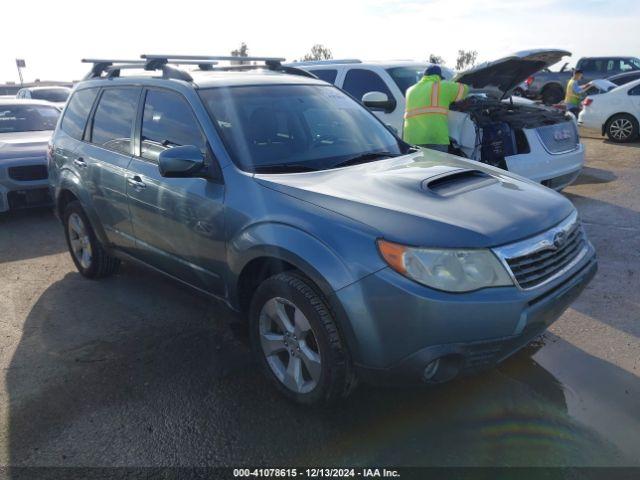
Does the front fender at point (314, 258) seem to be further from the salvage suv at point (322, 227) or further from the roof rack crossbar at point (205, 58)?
the roof rack crossbar at point (205, 58)

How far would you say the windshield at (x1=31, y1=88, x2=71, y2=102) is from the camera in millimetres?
15242

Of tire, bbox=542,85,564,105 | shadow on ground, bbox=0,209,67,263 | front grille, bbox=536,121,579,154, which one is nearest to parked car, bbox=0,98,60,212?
shadow on ground, bbox=0,209,67,263

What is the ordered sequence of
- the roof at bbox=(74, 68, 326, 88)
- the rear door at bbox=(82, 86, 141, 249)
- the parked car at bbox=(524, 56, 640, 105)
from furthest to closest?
the parked car at bbox=(524, 56, 640, 105)
the rear door at bbox=(82, 86, 141, 249)
the roof at bbox=(74, 68, 326, 88)

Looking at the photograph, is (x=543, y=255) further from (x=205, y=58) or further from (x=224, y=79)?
(x=205, y=58)

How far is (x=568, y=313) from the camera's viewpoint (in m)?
4.05

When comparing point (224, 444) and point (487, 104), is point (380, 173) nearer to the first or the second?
point (224, 444)

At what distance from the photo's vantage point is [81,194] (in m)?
4.63

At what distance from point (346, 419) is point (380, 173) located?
55.2 inches

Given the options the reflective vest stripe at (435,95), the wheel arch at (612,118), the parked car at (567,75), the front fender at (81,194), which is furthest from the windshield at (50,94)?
the parked car at (567,75)

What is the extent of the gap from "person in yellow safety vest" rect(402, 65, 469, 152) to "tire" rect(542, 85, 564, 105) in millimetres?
16917

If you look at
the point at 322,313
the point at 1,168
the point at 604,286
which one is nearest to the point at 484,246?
the point at 322,313

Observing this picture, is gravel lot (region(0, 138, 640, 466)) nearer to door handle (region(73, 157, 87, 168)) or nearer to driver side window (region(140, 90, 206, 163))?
door handle (region(73, 157, 87, 168))

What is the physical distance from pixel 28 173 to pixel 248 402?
18.1ft

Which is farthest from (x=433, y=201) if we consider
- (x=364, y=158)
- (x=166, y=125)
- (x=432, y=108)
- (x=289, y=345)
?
(x=432, y=108)
